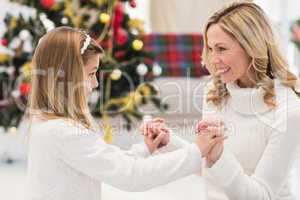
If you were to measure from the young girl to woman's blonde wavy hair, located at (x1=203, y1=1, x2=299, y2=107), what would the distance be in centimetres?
30

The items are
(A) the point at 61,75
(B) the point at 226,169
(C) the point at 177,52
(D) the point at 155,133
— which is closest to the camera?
(B) the point at 226,169

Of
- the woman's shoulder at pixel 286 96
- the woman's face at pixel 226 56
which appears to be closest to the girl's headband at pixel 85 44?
the woman's face at pixel 226 56

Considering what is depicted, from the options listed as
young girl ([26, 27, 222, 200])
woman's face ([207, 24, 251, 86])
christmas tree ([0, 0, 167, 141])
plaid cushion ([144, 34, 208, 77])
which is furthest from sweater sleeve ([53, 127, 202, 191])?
plaid cushion ([144, 34, 208, 77])

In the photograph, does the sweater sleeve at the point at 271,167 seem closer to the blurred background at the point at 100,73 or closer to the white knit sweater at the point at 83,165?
the white knit sweater at the point at 83,165

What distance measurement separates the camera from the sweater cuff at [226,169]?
1.38m

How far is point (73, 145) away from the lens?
55.8 inches

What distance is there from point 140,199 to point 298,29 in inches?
79.6

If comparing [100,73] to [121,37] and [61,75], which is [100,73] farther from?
[61,75]

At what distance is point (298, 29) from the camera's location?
155 inches

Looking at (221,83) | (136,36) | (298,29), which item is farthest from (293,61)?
(221,83)

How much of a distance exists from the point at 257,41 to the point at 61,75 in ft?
Result: 1.91

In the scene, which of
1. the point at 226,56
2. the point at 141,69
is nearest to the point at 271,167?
the point at 226,56

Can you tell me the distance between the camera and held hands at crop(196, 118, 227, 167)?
54.7 inches

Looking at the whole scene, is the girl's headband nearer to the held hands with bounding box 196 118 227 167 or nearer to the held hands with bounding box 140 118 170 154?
the held hands with bounding box 140 118 170 154
